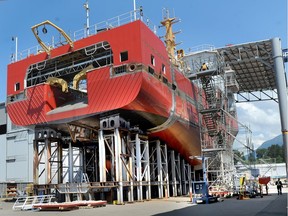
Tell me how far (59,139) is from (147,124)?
999 centimetres

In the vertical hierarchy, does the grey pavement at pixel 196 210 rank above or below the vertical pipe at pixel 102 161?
below

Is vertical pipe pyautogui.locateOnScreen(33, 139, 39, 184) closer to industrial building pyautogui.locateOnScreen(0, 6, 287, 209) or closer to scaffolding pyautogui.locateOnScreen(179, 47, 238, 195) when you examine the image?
industrial building pyautogui.locateOnScreen(0, 6, 287, 209)

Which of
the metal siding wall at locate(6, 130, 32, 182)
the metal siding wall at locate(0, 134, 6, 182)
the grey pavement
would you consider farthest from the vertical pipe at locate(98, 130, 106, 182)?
the metal siding wall at locate(0, 134, 6, 182)

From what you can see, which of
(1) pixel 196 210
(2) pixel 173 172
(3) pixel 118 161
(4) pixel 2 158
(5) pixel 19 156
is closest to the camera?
(1) pixel 196 210

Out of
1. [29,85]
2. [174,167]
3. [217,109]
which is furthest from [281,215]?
[29,85]

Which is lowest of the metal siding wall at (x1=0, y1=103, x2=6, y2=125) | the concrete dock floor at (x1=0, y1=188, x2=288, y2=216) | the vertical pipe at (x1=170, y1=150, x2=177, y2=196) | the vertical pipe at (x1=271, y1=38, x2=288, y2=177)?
the concrete dock floor at (x1=0, y1=188, x2=288, y2=216)

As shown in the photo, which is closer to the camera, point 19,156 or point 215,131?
point 215,131

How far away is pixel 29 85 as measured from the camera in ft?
129

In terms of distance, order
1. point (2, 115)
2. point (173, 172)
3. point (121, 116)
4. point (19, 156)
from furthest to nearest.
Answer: point (2, 115) → point (19, 156) → point (173, 172) → point (121, 116)

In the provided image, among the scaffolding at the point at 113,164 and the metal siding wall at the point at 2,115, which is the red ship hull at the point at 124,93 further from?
the metal siding wall at the point at 2,115

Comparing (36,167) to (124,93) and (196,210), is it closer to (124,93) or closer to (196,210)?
(124,93)

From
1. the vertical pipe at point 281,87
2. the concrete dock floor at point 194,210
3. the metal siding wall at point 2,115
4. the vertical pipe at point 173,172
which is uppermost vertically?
the metal siding wall at point 2,115

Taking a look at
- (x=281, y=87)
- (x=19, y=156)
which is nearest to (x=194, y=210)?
(x=281, y=87)

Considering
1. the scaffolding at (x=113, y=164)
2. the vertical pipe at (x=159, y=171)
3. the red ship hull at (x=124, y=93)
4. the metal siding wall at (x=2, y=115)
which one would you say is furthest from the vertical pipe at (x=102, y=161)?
the metal siding wall at (x=2, y=115)
